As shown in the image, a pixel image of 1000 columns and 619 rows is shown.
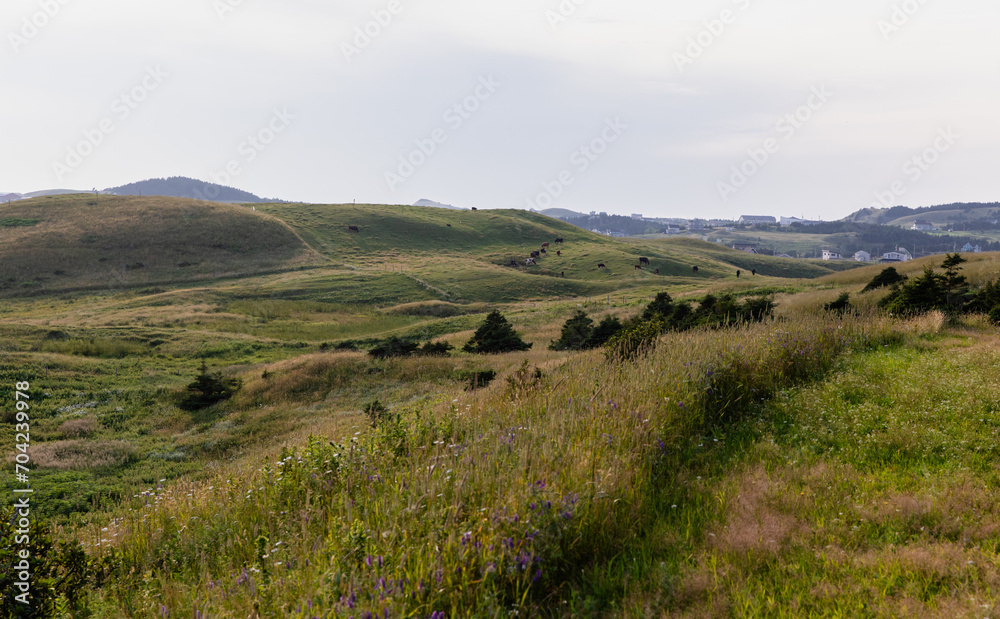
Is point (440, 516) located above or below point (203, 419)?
above

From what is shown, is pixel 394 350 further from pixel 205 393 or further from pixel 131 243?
pixel 131 243

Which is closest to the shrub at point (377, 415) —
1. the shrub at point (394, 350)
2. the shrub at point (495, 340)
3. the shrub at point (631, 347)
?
the shrub at point (631, 347)

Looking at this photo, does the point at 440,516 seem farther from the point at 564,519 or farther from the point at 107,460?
the point at 107,460

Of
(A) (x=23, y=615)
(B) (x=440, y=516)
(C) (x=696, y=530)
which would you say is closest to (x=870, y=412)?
(C) (x=696, y=530)

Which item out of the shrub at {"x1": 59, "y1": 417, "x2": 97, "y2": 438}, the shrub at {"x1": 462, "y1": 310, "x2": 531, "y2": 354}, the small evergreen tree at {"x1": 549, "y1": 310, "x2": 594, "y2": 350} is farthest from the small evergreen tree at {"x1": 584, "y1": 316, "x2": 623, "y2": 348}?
the shrub at {"x1": 59, "y1": 417, "x2": 97, "y2": 438}

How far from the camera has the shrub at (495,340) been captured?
29.4 metres

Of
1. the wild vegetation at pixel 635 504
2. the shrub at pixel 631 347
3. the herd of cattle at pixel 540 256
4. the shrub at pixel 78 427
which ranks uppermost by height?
the herd of cattle at pixel 540 256

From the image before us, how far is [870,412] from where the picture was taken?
639 centimetres

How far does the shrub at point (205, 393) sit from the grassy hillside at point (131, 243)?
5511 centimetres

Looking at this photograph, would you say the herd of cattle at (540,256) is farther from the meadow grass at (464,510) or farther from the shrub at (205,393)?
the meadow grass at (464,510)

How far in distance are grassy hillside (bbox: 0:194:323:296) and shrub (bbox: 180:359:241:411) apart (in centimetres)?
5511

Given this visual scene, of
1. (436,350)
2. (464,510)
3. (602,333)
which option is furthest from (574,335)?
(464,510)

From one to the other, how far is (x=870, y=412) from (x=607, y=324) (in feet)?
67.5

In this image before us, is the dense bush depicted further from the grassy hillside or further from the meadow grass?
the grassy hillside
